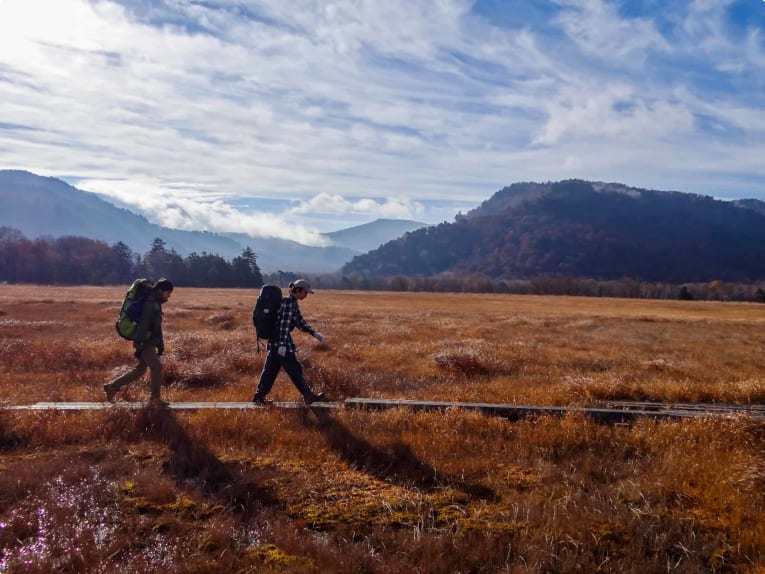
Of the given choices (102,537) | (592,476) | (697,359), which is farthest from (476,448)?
(697,359)

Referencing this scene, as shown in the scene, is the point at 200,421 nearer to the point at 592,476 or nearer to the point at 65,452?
the point at 65,452

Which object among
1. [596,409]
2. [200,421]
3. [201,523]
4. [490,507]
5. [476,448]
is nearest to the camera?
[201,523]

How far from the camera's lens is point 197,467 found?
609 cm

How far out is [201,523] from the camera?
4.77 meters

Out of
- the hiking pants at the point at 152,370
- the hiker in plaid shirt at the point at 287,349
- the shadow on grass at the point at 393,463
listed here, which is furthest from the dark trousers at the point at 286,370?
the hiking pants at the point at 152,370

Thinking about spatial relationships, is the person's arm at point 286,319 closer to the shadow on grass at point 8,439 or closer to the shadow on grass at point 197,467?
the shadow on grass at point 197,467

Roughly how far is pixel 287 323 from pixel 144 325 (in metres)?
2.42

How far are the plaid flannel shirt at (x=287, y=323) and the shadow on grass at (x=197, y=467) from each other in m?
2.04

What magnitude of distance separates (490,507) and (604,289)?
426ft

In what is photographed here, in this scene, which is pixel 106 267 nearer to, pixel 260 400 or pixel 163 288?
pixel 163 288

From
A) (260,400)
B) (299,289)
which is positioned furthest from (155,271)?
(299,289)

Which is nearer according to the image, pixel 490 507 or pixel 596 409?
pixel 490 507

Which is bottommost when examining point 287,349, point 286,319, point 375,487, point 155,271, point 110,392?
point 375,487

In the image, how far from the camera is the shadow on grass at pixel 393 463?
580 cm
